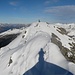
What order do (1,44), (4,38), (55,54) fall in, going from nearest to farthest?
1. (55,54)
2. (1,44)
3. (4,38)

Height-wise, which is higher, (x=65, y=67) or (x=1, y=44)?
(x=65, y=67)

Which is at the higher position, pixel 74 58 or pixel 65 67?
pixel 65 67

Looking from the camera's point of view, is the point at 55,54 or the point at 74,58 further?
the point at 74,58

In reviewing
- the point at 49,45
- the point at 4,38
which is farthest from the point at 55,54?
the point at 4,38

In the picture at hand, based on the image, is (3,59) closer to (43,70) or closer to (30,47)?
(30,47)

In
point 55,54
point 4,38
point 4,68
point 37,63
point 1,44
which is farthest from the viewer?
point 4,38

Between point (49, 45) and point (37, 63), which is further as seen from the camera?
point (49, 45)

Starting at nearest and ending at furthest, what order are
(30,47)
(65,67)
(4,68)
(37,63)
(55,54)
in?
1. (65,67)
2. (37,63)
3. (55,54)
4. (4,68)
5. (30,47)

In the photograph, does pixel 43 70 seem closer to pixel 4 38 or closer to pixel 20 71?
pixel 20 71

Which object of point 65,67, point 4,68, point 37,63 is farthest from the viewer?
point 4,68

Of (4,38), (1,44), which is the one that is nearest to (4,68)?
(1,44)
